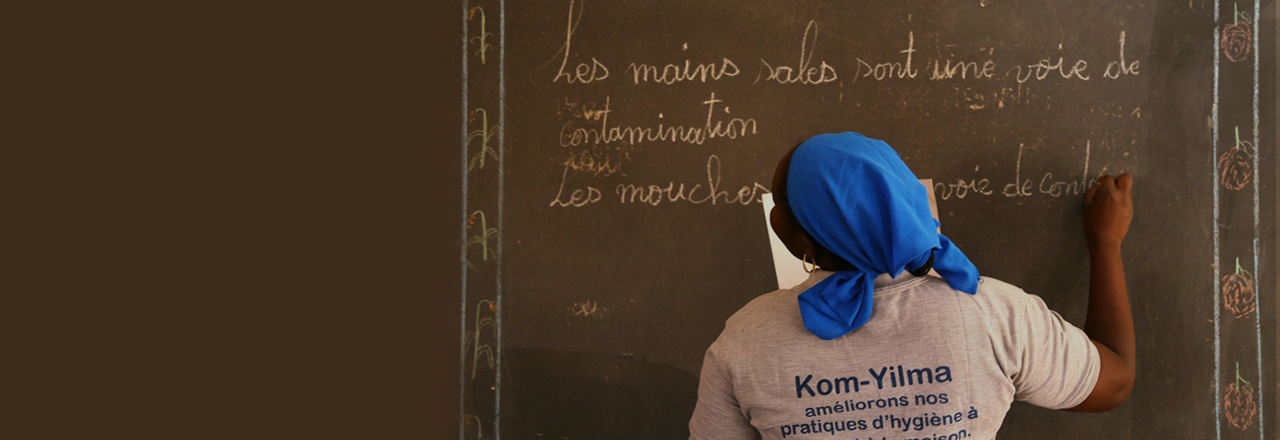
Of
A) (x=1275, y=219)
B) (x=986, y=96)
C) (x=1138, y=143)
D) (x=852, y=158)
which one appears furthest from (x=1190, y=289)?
(x=852, y=158)

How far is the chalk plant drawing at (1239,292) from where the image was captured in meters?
1.59

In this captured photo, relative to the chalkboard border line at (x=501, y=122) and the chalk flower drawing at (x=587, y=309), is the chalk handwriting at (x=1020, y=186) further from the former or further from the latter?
the chalkboard border line at (x=501, y=122)

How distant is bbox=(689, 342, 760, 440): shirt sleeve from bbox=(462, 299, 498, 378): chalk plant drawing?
65 centimetres

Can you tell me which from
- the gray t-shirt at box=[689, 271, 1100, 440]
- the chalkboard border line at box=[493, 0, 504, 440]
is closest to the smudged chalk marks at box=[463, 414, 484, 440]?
the chalkboard border line at box=[493, 0, 504, 440]

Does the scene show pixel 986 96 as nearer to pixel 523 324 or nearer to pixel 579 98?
pixel 579 98

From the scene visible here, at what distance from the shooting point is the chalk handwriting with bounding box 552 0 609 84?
5.21 feet

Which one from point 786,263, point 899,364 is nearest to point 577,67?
point 786,263

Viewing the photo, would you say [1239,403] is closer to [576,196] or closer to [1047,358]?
[1047,358]

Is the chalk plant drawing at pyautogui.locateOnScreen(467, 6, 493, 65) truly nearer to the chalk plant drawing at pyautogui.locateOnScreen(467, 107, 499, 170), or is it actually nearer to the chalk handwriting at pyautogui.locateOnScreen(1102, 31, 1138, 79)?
the chalk plant drawing at pyautogui.locateOnScreen(467, 107, 499, 170)

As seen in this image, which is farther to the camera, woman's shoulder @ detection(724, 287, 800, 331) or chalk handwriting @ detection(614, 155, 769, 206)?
chalk handwriting @ detection(614, 155, 769, 206)

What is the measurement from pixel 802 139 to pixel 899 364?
0.69 metres

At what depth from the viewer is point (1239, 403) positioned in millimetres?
1613

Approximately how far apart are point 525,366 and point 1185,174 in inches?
60.1

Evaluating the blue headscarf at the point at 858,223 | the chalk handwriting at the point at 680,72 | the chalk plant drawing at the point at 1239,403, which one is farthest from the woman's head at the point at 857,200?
the chalk plant drawing at the point at 1239,403
